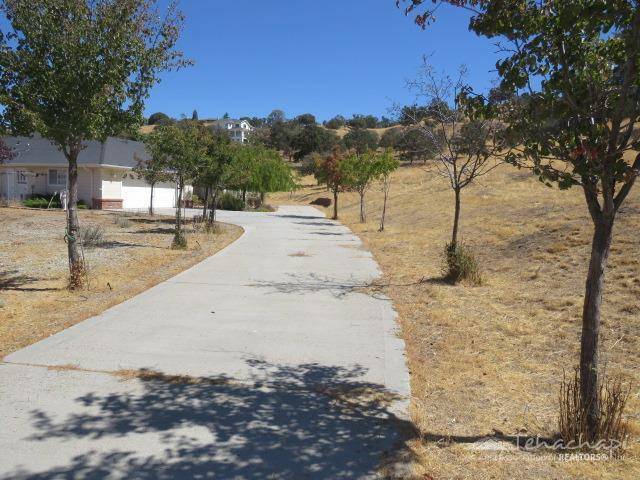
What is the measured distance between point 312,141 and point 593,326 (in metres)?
80.9

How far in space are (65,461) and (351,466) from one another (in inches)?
73.6

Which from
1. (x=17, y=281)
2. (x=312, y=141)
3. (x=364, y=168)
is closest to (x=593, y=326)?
(x=17, y=281)

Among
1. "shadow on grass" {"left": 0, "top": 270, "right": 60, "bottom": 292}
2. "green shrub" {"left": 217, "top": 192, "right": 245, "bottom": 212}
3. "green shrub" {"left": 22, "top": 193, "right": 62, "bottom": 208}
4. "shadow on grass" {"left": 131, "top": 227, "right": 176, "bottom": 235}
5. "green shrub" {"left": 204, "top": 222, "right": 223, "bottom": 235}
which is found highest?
"green shrub" {"left": 217, "top": 192, "right": 245, "bottom": 212}

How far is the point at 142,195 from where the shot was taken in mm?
35875

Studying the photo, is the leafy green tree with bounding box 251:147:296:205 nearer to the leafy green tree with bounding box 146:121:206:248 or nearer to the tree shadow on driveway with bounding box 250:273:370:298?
the leafy green tree with bounding box 146:121:206:248

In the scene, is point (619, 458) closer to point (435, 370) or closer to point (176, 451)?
point (435, 370)

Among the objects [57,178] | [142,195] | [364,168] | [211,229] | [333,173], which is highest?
[333,173]

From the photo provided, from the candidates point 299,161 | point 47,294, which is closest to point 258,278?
point 47,294

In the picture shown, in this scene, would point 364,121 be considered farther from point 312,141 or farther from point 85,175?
point 85,175

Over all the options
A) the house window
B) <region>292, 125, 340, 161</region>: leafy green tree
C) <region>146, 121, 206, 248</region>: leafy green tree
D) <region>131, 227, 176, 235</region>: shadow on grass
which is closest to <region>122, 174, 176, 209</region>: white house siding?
the house window

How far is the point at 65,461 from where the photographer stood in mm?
3609

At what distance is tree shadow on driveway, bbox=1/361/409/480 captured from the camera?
3574 millimetres

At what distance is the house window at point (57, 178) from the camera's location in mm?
33625

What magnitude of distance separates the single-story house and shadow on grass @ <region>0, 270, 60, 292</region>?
2198 cm
